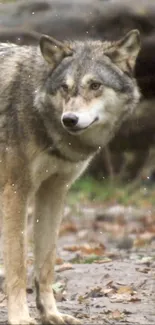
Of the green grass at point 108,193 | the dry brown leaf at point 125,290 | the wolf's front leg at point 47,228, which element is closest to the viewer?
the wolf's front leg at point 47,228

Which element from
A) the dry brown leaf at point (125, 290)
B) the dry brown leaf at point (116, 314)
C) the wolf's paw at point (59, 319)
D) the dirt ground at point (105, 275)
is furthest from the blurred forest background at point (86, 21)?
the wolf's paw at point (59, 319)

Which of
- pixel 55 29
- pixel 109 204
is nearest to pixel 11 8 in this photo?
pixel 55 29

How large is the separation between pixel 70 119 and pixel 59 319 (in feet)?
5.01

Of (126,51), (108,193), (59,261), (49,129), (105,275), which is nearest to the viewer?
(49,129)

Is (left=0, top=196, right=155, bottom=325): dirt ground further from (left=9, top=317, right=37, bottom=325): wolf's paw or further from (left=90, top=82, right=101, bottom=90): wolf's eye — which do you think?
(left=90, top=82, right=101, bottom=90): wolf's eye

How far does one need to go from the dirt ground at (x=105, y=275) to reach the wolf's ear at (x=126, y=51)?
196cm

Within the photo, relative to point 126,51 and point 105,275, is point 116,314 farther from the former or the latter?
point 126,51

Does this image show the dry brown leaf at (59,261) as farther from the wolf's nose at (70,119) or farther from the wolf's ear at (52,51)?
the wolf's nose at (70,119)

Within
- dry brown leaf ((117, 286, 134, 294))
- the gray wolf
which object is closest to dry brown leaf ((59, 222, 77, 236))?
dry brown leaf ((117, 286, 134, 294))

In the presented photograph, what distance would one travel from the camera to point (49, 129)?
240 inches

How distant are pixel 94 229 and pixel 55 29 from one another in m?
3.09

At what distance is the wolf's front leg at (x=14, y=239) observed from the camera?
232 inches

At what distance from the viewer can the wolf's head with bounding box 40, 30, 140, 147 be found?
5.85 meters

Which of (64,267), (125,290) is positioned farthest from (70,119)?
(64,267)
